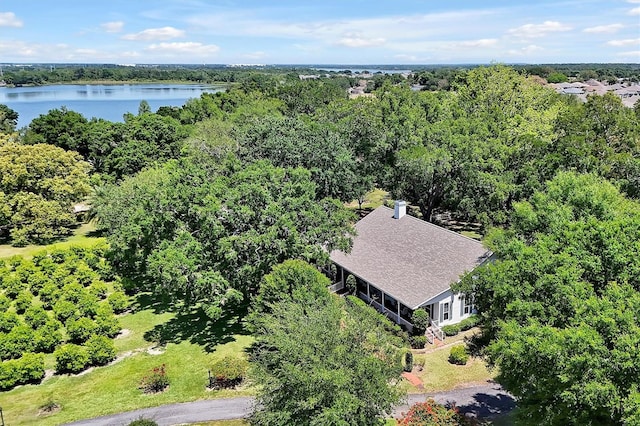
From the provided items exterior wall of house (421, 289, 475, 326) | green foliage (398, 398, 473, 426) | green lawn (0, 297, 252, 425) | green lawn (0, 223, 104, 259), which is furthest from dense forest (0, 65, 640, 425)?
exterior wall of house (421, 289, 475, 326)

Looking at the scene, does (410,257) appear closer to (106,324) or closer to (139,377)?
(139,377)

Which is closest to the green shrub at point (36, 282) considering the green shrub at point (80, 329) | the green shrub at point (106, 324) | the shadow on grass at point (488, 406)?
the green shrub at point (106, 324)

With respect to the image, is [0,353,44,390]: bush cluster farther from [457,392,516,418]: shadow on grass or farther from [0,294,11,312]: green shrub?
[457,392,516,418]: shadow on grass

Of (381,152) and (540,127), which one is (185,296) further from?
(540,127)

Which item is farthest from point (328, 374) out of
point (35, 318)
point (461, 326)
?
point (35, 318)

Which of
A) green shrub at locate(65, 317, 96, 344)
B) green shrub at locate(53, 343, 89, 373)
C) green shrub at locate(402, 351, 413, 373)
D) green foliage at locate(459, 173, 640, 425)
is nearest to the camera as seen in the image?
green foliage at locate(459, 173, 640, 425)

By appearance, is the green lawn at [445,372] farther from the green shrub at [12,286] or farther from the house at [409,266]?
the green shrub at [12,286]

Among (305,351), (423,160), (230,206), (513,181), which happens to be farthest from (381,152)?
(305,351)
